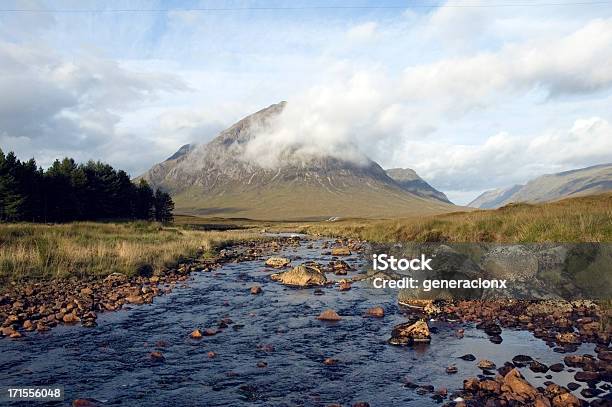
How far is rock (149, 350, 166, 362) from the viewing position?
10.4 meters

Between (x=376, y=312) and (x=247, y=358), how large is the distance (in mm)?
5900

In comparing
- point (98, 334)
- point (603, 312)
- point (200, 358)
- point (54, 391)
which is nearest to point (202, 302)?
point (98, 334)

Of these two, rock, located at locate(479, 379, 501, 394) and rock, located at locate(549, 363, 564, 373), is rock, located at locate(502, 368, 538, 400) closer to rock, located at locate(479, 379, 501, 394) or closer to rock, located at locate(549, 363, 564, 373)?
rock, located at locate(479, 379, 501, 394)

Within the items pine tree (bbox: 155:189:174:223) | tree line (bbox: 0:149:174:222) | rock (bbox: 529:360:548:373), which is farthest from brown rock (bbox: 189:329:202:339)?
pine tree (bbox: 155:189:174:223)

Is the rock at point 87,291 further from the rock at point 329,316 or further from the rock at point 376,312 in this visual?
the rock at point 376,312

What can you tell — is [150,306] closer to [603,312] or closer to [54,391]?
[54,391]

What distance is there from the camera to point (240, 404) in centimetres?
807

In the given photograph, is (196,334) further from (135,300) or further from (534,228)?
(534,228)

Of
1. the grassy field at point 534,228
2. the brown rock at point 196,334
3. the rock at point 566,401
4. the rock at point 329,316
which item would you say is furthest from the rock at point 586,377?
the brown rock at point 196,334

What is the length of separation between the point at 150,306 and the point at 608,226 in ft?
59.5

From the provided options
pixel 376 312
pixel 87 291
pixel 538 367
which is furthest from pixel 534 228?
pixel 87 291

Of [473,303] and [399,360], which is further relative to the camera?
[473,303]

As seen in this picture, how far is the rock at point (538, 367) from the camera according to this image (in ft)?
29.9

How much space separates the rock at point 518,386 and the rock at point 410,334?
349 centimetres
